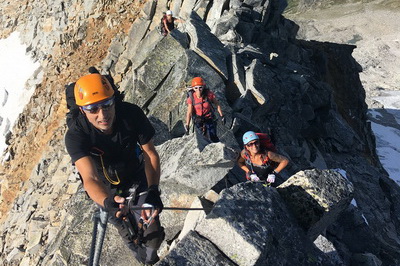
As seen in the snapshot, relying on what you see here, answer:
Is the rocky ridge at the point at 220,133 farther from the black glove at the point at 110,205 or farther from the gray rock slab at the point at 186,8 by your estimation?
the black glove at the point at 110,205

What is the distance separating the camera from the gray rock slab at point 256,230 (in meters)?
5.87

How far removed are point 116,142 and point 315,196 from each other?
→ 350 centimetres

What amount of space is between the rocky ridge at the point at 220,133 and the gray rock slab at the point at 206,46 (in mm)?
73

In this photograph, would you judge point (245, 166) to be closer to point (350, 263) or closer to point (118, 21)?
point (350, 263)

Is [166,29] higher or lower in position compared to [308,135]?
higher

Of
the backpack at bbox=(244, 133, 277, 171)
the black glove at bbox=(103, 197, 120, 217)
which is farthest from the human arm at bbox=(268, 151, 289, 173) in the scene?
the black glove at bbox=(103, 197, 120, 217)

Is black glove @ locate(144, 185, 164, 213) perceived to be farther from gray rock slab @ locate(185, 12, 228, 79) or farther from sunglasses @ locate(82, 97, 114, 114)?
gray rock slab @ locate(185, 12, 228, 79)

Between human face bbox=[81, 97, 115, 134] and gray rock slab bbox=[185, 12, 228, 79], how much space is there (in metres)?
11.1

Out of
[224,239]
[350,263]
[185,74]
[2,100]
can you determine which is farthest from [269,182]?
[2,100]

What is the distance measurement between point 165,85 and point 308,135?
923 centimetres

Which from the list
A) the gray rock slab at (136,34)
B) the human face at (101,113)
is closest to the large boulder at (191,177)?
the human face at (101,113)

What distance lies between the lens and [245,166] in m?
10.2

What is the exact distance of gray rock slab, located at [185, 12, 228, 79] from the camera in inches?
653

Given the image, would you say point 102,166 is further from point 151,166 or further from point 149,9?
point 149,9
